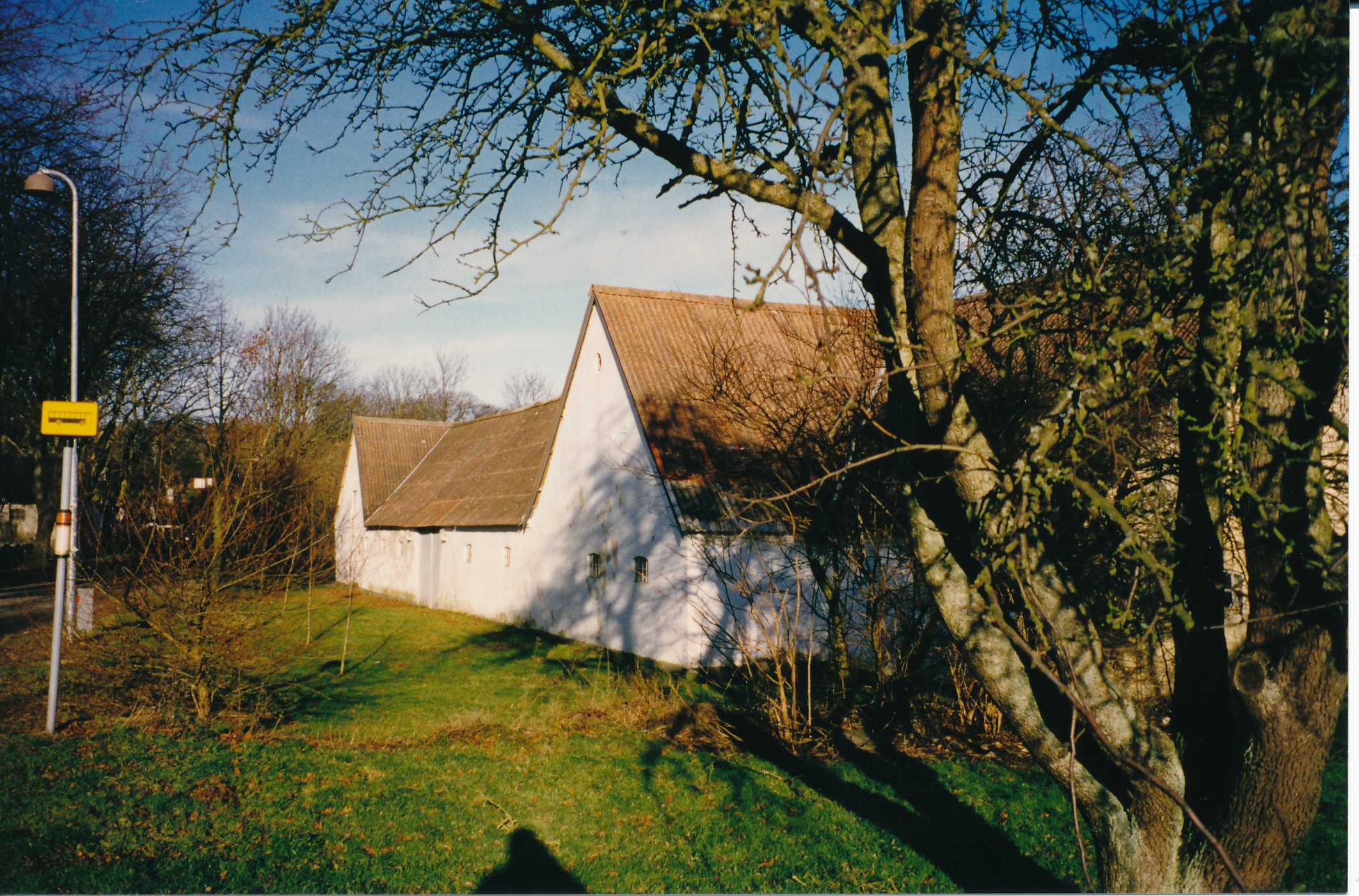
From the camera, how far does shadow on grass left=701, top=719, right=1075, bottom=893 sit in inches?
227

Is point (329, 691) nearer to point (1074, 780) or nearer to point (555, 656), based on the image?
point (555, 656)

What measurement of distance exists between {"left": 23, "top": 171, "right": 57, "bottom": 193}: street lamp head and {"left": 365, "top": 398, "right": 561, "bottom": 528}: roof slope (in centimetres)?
1210

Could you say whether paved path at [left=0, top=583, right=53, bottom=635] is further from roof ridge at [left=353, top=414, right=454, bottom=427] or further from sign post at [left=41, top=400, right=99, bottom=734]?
roof ridge at [left=353, top=414, right=454, bottom=427]

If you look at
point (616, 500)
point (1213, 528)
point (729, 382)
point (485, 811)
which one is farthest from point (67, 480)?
point (616, 500)

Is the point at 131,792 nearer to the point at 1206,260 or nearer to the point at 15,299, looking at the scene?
the point at 15,299

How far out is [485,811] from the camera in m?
6.50

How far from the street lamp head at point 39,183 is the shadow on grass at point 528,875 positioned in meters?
6.36

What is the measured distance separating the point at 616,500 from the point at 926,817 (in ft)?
32.8

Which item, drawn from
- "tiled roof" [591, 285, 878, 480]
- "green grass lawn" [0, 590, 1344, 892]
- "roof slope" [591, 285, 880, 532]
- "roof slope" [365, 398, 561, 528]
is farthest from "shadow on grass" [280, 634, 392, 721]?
"roof slope" [365, 398, 561, 528]

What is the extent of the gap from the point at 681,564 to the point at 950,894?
9.22 m

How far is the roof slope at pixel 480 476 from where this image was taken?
843 inches

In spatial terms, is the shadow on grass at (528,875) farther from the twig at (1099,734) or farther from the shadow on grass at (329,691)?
the shadow on grass at (329,691)

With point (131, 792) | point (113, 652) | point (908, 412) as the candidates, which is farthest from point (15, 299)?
point (908, 412)

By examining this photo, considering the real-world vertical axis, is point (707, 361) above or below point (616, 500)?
above
